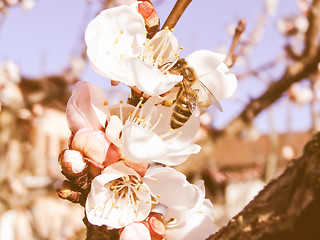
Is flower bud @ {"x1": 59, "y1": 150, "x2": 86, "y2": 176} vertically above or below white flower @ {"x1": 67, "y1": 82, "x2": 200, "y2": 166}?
below

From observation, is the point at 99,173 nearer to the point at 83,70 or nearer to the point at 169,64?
the point at 169,64

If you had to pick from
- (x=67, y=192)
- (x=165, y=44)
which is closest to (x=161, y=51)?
(x=165, y=44)

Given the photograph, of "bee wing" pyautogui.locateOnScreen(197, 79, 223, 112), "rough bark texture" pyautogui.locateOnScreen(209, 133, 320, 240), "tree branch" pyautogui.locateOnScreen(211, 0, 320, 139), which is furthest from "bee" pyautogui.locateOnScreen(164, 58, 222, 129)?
"tree branch" pyautogui.locateOnScreen(211, 0, 320, 139)

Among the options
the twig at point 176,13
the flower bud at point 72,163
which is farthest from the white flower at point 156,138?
the twig at point 176,13

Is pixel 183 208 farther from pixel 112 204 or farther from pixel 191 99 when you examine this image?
Result: pixel 191 99

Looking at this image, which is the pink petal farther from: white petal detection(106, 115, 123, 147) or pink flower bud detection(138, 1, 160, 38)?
pink flower bud detection(138, 1, 160, 38)

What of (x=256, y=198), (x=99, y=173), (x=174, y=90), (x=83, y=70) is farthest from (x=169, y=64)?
(x=83, y=70)
